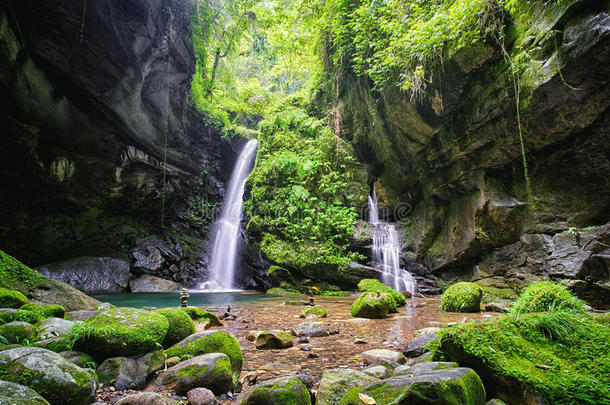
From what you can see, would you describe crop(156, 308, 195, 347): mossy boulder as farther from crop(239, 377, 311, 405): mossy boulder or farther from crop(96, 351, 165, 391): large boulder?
crop(239, 377, 311, 405): mossy boulder

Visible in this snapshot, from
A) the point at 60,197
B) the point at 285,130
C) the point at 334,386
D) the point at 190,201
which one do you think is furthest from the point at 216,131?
the point at 334,386

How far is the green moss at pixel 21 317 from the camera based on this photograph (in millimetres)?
2996

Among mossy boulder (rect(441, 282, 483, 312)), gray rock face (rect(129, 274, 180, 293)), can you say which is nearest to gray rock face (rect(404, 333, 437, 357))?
mossy boulder (rect(441, 282, 483, 312))

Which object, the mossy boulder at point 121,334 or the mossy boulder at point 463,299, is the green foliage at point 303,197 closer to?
the mossy boulder at point 463,299

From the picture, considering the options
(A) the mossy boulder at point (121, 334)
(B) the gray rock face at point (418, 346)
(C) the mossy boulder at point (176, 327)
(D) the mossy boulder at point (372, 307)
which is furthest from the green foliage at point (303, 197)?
(A) the mossy boulder at point (121, 334)

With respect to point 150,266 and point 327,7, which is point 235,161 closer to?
point 150,266

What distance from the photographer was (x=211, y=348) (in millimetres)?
2828

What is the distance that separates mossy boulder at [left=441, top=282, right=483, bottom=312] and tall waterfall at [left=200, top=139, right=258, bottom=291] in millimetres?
11798

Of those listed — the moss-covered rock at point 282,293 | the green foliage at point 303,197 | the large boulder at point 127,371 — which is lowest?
the moss-covered rock at point 282,293

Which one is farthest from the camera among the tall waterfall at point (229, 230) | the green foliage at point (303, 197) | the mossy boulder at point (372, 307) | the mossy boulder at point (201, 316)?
the tall waterfall at point (229, 230)

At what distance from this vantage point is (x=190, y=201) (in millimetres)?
18375

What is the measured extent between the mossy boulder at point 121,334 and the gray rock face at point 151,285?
1285 centimetres

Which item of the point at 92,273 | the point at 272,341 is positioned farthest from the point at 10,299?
the point at 92,273

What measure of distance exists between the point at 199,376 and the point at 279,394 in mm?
832
